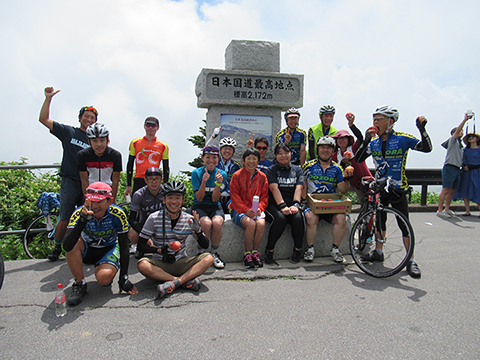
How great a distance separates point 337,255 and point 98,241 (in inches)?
128

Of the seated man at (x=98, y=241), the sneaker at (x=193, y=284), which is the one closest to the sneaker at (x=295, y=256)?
the sneaker at (x=193, y=284)

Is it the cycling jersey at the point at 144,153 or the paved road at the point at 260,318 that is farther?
the cycling jersey at the point at 144,153

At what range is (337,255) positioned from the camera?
4.84 metres

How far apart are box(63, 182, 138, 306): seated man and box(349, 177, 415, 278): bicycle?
295 centimetres

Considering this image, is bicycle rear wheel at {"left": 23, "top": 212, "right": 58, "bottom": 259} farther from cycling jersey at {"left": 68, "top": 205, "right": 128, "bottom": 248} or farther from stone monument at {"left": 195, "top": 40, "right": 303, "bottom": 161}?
stone monument at {"left": 195, "top": 40, "right": 303, "bottom": 161}

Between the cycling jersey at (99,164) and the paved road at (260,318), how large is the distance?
133 centimetres

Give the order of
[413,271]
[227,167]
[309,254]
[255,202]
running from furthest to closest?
1. [227,167]
2. [309,254]
3. [255,202]
4. [413,271]

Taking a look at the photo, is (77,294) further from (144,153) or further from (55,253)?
(144,153)

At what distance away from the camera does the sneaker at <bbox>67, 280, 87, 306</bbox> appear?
3.41 metres

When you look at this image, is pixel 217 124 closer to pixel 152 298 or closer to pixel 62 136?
pixel 62 136

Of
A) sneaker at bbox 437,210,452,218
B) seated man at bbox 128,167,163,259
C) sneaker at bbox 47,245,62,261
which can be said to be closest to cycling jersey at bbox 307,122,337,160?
seated man at bbox 128,167,163,259

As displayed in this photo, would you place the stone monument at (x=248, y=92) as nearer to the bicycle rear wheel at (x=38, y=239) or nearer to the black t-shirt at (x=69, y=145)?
the black t-shirt at (x=69, y=145)

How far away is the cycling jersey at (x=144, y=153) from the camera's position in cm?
516

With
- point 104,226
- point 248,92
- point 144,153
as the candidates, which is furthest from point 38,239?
point 248,92
